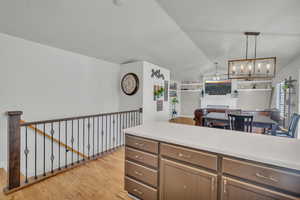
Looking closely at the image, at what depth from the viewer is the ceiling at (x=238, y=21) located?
2.27 meters

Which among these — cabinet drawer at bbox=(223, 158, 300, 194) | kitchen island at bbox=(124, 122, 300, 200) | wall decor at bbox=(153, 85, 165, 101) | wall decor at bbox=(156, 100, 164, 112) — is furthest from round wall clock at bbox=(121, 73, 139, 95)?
cabinet drawer at bbox=(223, 158, 300, 194)

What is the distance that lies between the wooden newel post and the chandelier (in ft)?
14.4

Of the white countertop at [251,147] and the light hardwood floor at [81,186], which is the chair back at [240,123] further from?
the light hardwood floor at [81,186]

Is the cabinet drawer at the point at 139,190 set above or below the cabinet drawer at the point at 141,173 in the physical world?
below

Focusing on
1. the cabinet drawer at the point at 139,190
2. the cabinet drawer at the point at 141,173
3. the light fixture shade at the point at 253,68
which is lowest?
the cabinet drawer at the point at 139,190

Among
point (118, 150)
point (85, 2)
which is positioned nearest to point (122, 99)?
point (118, 150)

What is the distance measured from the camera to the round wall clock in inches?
160

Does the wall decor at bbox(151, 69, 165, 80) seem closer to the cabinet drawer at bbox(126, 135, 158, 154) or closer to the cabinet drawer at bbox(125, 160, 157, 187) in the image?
the cabinet drawer at bbox(126, 135, 158, 154)

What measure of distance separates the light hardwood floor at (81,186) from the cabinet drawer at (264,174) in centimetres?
142

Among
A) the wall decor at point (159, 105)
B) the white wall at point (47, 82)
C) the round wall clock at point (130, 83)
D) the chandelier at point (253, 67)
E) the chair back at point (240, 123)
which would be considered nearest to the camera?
the white wall at point (47, 82)

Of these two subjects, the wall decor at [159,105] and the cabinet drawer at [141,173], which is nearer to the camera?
the cabinet drawer at [141,173]

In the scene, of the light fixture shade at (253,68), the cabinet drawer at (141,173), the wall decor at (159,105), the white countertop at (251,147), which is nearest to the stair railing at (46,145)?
the wall decor at (159,105)

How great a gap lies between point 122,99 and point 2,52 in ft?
9.22

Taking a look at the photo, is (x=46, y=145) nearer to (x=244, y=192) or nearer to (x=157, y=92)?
(x=157, y=92)
